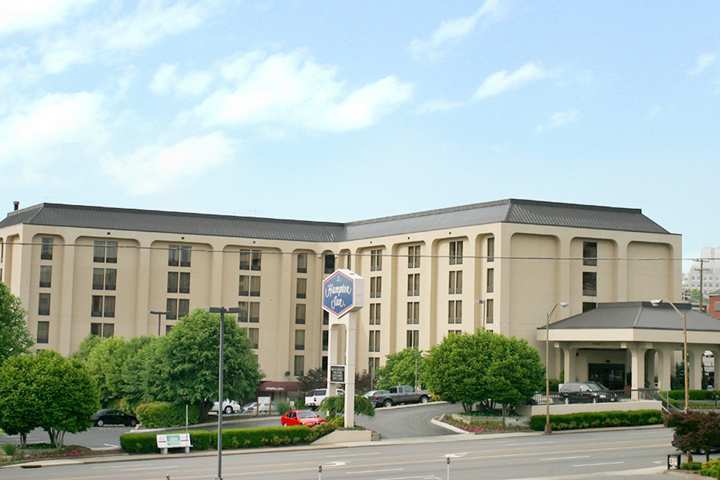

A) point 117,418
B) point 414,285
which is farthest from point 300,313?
point 117,418

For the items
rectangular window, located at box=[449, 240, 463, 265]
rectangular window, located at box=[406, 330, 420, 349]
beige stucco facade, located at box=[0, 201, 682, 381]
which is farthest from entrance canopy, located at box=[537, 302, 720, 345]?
rectangular window, located at box=[406, 330, 420, 349]

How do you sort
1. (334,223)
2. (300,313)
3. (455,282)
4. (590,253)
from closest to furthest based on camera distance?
1. (590,253)
2. (455,282)
3. (300,313)
4. (334,223)

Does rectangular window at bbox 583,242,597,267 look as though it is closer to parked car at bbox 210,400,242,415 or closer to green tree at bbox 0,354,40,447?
parked car at bbox 210,400,242,415

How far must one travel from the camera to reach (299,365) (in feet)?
370

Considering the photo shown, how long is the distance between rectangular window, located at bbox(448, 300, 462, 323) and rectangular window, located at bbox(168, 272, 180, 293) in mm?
27678

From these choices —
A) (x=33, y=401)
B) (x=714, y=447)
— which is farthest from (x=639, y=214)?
(x=33, y=401)

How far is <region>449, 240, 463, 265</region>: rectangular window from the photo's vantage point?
96.0 m

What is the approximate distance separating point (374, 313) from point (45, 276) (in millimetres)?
30942

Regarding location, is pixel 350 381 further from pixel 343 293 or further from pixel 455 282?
pixel 455 282

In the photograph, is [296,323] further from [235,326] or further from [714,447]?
[714,447]

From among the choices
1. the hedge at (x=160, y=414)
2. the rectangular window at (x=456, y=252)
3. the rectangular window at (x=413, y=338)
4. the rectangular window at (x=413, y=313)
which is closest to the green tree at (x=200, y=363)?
the hedge at (x=160, y=414)

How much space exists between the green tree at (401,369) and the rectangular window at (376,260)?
10375mm

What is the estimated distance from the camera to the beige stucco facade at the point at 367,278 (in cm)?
9206

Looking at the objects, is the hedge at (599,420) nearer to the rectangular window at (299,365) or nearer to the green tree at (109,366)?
the green tree at (109,366)
